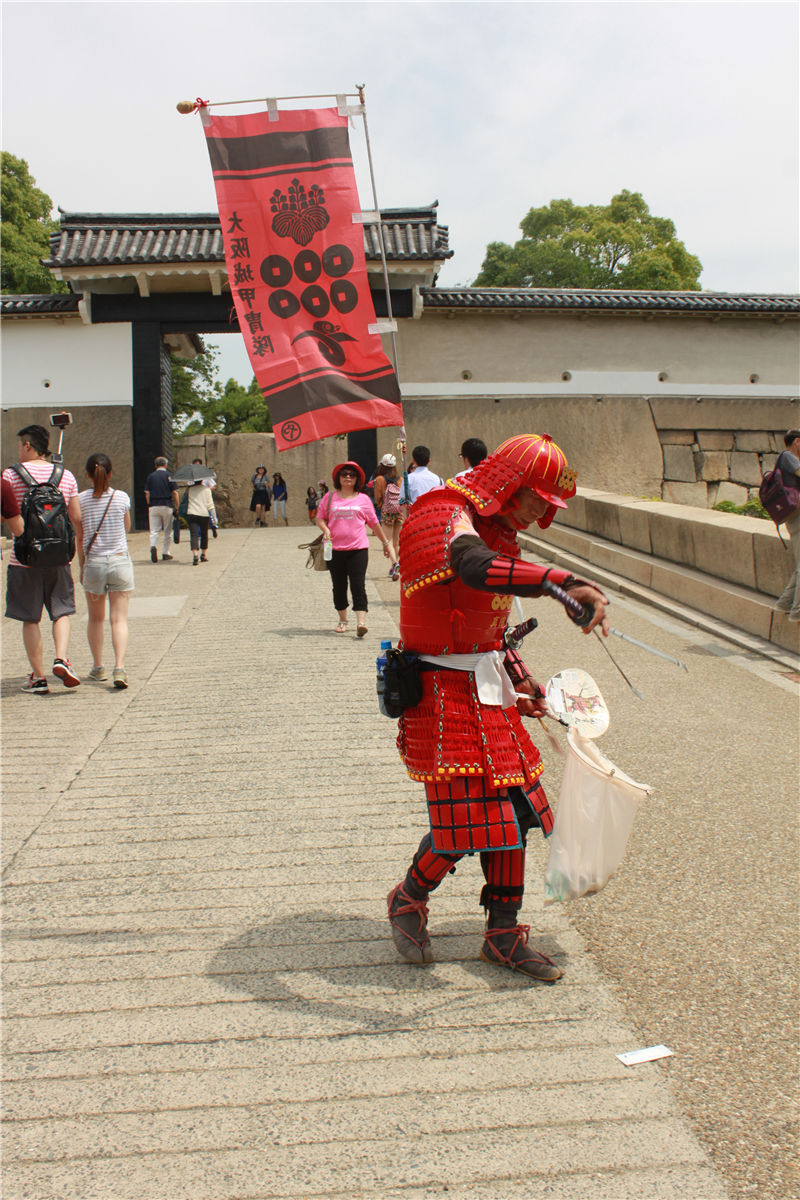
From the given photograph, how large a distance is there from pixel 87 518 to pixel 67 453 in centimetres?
1289

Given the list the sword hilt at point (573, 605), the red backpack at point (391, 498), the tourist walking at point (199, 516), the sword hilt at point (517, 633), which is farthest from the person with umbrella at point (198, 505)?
the sword hilt at point (573, 605)

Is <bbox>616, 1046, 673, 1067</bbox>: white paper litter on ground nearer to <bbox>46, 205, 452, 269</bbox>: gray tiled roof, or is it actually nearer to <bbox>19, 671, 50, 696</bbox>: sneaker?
<bbox>19, 671, 50, 696</bbox>: sneaker

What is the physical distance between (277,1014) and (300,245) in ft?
10.9

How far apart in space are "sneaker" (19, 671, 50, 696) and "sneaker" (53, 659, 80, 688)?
0.47ft

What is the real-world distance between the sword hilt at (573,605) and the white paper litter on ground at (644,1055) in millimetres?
1240

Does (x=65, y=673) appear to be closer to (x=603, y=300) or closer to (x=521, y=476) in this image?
(x=521, y=476)

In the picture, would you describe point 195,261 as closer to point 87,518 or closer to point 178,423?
point 87,518

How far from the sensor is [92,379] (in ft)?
61.9

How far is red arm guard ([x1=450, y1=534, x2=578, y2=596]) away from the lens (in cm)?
270

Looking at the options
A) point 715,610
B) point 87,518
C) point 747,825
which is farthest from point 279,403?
point 715,610

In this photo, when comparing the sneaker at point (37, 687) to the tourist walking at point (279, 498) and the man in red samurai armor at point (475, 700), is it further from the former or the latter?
the tourist walking at point (279, 498)

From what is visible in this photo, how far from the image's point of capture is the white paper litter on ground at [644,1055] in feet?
8.75


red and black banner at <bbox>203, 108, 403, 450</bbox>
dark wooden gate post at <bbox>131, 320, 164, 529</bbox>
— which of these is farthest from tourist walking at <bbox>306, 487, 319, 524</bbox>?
red and black banner at <bbox>203, 108, 403, 450</bbox>

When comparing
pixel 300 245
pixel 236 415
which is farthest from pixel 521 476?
pixel 236 415
